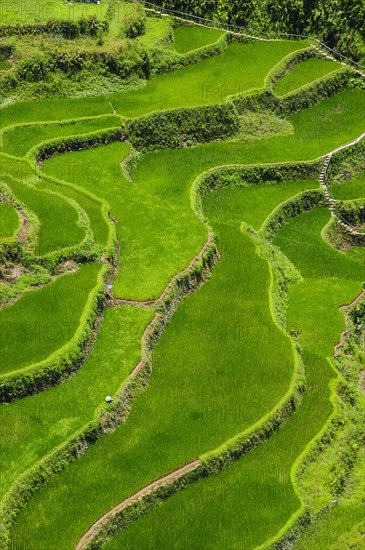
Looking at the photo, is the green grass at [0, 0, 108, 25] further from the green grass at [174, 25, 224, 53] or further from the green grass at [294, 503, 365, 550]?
the green grass at [294, 503, 365, 550]

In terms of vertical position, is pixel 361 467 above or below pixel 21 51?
below

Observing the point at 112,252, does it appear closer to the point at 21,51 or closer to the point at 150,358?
the point at 150,358

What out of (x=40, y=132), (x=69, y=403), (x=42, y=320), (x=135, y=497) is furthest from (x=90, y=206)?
(x=135, y=497)

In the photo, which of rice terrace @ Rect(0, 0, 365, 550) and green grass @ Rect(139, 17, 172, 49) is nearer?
rice terrace @ Rect(0, 0, 365, 550)

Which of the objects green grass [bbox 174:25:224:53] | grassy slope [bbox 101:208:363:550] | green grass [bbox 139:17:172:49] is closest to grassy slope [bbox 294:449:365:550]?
grassy slope [bbox 101:208:363:550]

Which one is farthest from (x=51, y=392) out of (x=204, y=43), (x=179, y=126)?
(x=204, y=43)
